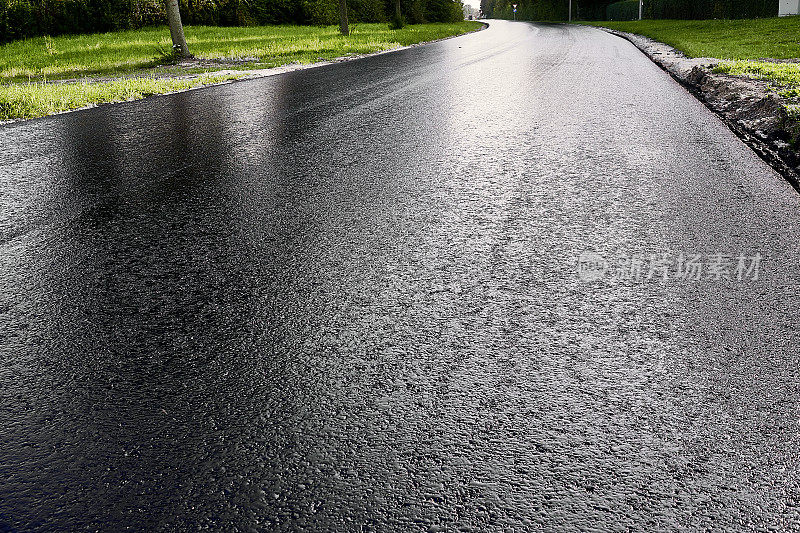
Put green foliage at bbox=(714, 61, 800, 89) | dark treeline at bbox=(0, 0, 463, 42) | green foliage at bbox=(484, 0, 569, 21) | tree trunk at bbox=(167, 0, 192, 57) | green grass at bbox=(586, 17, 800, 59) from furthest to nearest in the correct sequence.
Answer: green foliage at bbox=(484, 0, 569, 21), dark treeline at bbox=(0, 0, 463, 42), tree trunk at bbox=(167, 0, 192, 57), green grass at bbox=(586, 17, 800, 59), green foliage at bbox=(714, 61, 800, 89)

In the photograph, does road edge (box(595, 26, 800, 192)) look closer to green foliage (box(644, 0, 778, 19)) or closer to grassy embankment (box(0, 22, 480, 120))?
grassy embankment (box(0, 22, 480, 120))

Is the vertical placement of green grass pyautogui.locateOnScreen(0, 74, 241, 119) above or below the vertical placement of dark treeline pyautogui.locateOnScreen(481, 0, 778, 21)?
below

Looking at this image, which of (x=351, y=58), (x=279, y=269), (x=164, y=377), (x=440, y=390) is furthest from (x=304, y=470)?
(x=351, y=58)

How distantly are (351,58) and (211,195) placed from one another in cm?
1715

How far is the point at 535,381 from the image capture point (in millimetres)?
2553

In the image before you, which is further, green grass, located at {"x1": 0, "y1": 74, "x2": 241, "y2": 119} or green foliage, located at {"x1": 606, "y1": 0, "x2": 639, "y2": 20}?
green foliage, located at {"x1": 606, "y1": 0, "x2": 639, "y2": 20}

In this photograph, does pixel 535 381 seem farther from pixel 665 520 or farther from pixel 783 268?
pixel 783 268

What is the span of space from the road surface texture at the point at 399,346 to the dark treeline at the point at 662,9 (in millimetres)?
34787

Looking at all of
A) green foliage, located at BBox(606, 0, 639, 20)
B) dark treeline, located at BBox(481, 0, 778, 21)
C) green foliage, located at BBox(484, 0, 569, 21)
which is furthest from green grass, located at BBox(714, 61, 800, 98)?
green foliage, located at BBox(484, 0, 569, 21)

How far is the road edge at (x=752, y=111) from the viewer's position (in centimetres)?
612

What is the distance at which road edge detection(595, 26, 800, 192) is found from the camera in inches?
241

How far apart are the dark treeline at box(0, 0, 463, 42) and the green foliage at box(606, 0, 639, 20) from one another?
19299mm

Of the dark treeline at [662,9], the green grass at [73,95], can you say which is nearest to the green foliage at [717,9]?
the dark treeline at [662,9]

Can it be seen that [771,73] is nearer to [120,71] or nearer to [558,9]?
[120,71]
